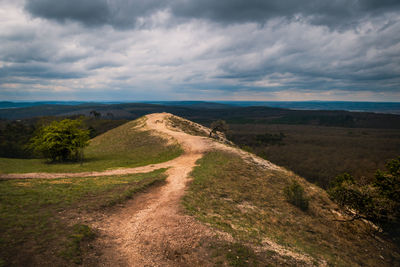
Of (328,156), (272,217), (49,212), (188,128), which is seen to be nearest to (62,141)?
(49,212)

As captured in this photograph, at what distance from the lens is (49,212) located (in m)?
13.2

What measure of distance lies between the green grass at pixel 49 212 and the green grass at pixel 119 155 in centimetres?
1046

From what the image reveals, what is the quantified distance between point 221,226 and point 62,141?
3405cm

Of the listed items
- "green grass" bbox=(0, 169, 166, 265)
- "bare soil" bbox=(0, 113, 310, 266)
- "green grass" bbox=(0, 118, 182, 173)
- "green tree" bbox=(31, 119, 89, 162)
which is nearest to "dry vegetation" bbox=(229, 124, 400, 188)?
"green grass" bbox=(0, 118, 182, 173)

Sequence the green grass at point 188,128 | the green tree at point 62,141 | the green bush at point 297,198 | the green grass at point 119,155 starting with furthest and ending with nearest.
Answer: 1. the green grass at point 188,128
2. the green tree at point 62,141
3. the green grass at point 119,155
4. the green bush at point 297,198

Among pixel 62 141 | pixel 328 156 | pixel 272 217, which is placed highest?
pixel 62 141

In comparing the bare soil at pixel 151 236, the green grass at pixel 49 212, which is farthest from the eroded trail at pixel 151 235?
the green grass at pixel 49 212

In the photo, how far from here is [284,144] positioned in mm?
110500

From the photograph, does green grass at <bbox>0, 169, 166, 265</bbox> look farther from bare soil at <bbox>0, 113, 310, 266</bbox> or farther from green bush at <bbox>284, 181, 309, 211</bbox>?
green bush at <bbox>284, 181, 309, 211</bbox>

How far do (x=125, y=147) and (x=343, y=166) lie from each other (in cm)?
7489

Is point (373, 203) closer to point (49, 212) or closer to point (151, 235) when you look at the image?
point (151, 235)

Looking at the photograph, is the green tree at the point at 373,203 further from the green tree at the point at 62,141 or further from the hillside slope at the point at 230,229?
the green tree at the point at 62,141

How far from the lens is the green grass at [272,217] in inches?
572

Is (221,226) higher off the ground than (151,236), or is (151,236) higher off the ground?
(151,236)
